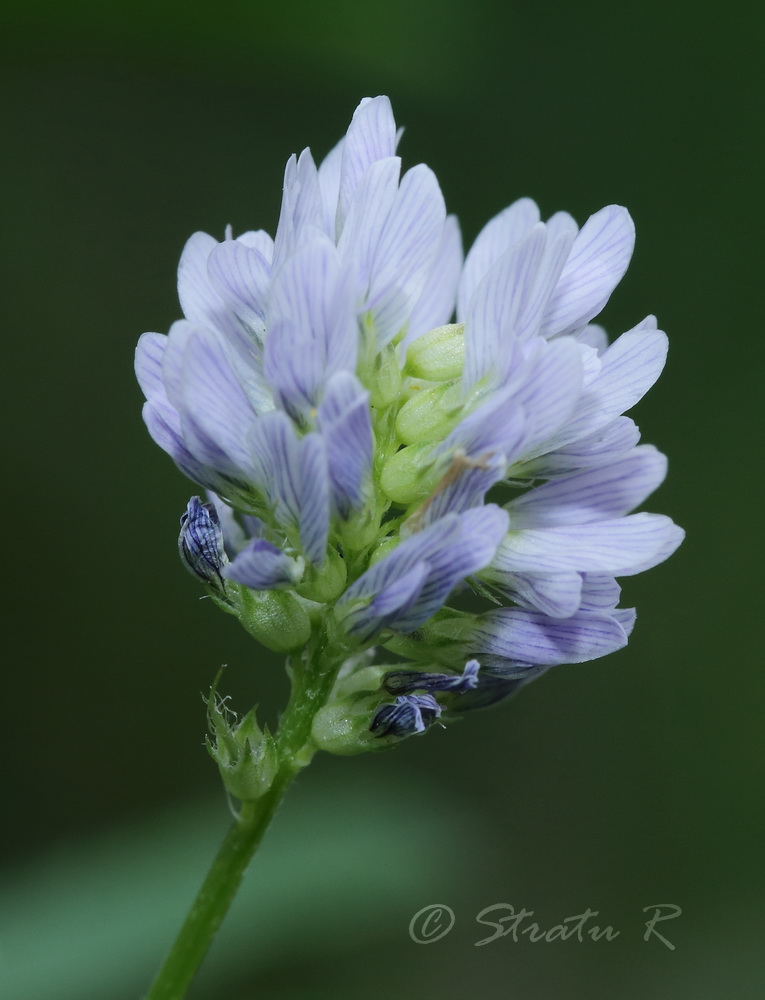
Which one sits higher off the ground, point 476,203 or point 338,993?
point 476,203

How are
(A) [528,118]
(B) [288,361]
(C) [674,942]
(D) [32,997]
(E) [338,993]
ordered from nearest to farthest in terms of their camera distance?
(B) [288,361], (D) [32,997], (E) [338,993], (C) [674,942], (A) [528,118]

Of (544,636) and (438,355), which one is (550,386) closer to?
(438,355)

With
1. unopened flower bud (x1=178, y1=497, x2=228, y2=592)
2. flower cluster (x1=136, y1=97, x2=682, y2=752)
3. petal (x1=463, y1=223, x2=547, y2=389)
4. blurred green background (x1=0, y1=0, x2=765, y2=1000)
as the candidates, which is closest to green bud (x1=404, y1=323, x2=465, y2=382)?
flower cluster (x1=136, y1=97, x2=682, y2=752)

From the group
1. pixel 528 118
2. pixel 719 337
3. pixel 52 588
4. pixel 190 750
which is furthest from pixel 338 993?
pixel 528 118

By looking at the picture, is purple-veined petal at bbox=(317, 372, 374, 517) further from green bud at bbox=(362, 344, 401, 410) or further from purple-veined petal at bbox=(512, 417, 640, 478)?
purple-veined petal at bbox=(512, 417, 640, 478)

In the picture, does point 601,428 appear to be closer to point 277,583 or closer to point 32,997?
point 277,583

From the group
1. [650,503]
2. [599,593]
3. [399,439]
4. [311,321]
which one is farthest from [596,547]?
[650,503]

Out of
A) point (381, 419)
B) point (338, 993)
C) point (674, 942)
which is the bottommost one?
point (674, 942)
